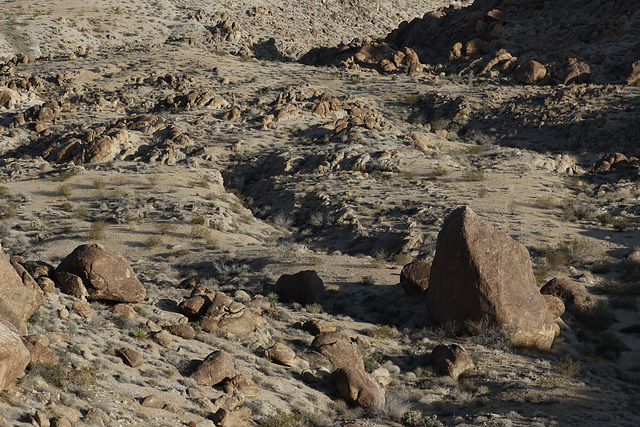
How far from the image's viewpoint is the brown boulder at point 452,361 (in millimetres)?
10625

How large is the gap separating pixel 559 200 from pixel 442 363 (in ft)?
45.1

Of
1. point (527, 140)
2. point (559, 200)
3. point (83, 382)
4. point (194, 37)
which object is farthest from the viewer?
point (194, 37)

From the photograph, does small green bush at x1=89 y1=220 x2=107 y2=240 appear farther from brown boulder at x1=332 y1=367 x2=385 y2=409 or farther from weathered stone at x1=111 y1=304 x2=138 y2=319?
brown boulder at x1=332 y1=367 x2=385 y2=409

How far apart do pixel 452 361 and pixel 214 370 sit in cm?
482

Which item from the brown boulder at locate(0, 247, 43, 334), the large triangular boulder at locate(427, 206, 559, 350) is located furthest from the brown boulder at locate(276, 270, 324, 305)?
the brown boulder at locate(0, 247, 43, 334)

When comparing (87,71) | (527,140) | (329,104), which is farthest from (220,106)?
(527,140)

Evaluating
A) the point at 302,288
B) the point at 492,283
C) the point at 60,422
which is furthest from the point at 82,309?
the point at 492,283

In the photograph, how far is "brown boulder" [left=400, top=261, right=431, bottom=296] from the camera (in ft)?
46.9

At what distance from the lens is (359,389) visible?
30.9 ft

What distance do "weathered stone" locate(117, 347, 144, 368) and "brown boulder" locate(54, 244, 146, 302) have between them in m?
2.46

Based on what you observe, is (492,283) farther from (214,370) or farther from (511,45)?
(511,45)

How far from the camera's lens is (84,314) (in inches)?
411

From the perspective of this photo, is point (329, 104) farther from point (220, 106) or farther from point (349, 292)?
point (349, 292)

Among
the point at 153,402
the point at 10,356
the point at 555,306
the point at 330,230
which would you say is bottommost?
the point at 330,230
